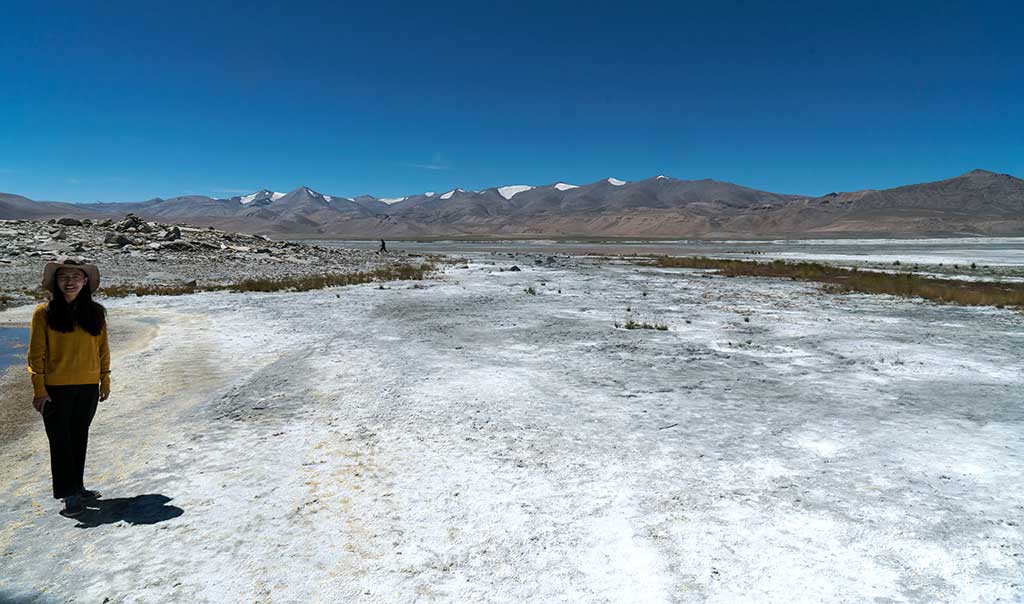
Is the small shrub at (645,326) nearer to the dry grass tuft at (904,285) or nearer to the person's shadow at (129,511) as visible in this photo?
the person's shadow at (129,511)

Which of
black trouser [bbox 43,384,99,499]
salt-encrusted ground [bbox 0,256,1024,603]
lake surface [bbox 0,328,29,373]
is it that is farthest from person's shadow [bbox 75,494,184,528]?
lake surface [bbox 0,328,29,373]

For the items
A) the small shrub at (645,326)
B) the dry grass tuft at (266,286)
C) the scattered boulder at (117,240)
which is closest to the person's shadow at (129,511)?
the small shrub at (645,326)

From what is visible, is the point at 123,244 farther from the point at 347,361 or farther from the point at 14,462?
the point at 14,462

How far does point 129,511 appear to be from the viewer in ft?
15.3

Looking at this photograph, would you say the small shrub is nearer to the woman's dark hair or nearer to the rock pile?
the woman's dark hair

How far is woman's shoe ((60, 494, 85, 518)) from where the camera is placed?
15.0 ft

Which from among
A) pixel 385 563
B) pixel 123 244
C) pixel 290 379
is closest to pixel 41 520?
pixel 385 563

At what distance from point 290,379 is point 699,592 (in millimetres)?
7092

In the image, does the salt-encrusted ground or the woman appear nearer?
the salt-encrusted ground

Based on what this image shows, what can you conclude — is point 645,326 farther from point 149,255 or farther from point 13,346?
point 149,255

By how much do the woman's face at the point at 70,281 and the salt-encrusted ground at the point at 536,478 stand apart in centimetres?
176

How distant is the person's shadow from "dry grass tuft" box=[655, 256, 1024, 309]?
22873mm

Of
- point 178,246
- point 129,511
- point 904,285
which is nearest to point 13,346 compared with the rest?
point 129,511

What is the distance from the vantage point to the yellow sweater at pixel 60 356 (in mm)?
4328
